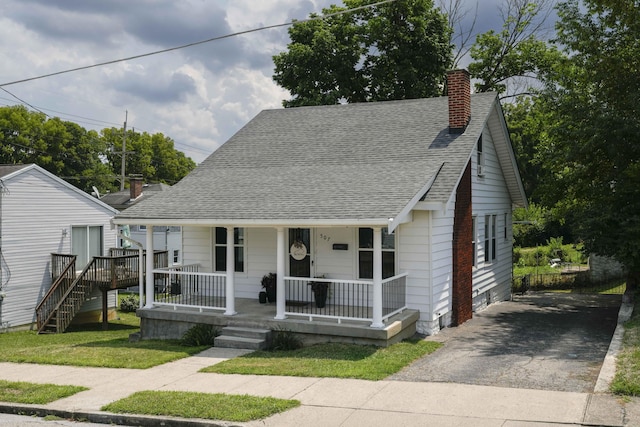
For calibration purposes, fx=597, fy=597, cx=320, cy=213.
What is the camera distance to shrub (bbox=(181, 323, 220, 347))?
13.6m

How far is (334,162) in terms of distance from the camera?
16.6 metres

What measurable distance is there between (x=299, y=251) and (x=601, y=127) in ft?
29.9

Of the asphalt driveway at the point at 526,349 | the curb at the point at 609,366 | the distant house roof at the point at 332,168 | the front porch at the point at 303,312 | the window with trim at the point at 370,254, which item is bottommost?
the asphalt driveway at the point at 526,349

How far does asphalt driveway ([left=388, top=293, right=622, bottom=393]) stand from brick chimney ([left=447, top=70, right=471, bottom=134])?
5361 mm

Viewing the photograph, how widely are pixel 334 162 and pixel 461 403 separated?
9.30 metres

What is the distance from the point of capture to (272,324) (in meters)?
13.2

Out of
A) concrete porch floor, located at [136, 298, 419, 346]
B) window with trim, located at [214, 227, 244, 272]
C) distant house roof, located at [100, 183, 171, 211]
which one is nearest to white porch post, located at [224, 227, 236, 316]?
concrete porch floor, located at [136, 298, 419, 346]

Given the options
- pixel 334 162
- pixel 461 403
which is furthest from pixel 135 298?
pixel 461 403

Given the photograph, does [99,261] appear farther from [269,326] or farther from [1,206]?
[269,326]

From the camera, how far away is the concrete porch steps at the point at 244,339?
42.2 feet

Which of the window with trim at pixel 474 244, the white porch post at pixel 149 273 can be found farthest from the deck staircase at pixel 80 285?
the window with trim at pixel 474 244

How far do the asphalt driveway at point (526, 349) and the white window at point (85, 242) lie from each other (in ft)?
55.9

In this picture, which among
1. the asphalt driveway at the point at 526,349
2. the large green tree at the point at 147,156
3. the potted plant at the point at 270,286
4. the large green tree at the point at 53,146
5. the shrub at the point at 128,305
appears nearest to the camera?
the asphalt driveway at the point at 526,349

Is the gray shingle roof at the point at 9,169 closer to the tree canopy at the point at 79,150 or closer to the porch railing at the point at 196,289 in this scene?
the porch railing at the point at 196,289
